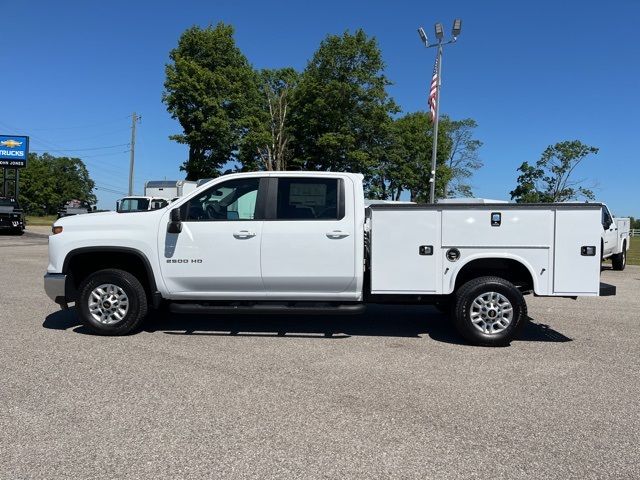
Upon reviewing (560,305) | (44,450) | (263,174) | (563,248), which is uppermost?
(263,174)

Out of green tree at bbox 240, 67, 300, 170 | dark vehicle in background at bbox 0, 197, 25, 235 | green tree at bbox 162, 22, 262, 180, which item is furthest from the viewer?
green tree at bbox 240, 67, 300, 170

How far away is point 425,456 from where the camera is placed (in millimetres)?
3250

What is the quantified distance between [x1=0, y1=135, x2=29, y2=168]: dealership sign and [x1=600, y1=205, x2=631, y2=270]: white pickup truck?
42111mm

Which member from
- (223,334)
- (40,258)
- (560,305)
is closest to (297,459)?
(223,334)

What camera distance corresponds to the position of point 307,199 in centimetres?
602

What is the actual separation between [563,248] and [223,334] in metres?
4.16

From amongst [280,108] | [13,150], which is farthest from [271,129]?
[13,150]

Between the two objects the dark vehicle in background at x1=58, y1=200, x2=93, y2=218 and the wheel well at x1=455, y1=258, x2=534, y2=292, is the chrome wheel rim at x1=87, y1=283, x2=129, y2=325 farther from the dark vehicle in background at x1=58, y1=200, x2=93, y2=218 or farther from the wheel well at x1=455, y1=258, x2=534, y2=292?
the dark vehicle in background at x1=58, y1=200, x2=93, y2=218

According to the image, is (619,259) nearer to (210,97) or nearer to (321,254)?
(321,254)

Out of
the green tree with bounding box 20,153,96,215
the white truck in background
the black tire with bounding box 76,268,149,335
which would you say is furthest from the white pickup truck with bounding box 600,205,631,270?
the green tree with bounding box 20,153,96,215

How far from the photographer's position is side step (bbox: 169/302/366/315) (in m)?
5.85

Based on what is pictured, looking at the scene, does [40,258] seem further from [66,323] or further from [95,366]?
[95,366]

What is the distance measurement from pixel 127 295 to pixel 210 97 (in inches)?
1052

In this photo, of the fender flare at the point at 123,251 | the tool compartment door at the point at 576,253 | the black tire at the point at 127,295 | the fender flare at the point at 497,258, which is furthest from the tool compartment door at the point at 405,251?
the black tire at the point at 127,295
